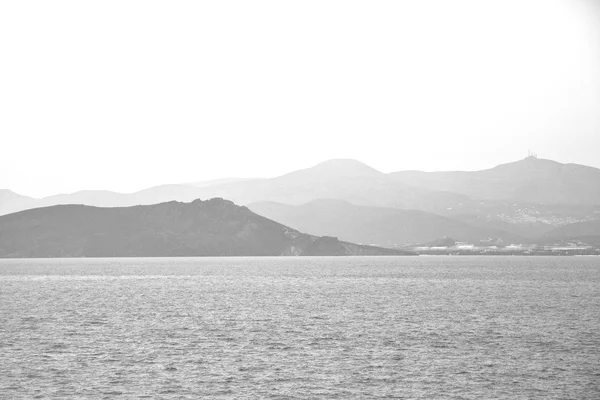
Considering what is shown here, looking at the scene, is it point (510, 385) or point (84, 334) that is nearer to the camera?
point (510, 385)

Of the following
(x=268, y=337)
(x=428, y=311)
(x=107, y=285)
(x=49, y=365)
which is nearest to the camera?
(x=49, y=365)

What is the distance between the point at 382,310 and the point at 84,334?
52518 mm

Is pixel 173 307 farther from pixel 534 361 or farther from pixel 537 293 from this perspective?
pixel 537 293

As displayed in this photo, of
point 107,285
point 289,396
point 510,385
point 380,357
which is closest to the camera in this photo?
point 289,396

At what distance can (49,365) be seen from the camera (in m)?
67.2

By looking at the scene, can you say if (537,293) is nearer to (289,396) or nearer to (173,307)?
(173,307)

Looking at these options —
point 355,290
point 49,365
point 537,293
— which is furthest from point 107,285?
point 49,365

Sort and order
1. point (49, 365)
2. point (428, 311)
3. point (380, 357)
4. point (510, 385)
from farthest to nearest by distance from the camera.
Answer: point (428, 311)
point (380, 357)
point (49, 365)
point (510, 385)

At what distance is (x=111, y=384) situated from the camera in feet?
196

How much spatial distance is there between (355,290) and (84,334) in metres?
92.7

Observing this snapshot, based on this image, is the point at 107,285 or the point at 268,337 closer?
the point at 268,337

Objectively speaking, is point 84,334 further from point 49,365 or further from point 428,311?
point 428,311

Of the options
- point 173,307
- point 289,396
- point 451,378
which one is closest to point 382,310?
point 173,307

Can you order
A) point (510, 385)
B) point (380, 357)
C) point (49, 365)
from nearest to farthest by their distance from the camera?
1. point (510, 385)
2. point (49, 365)
3. point (380, 357)
